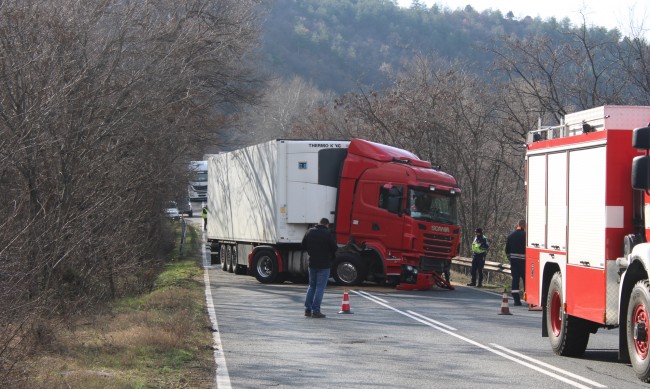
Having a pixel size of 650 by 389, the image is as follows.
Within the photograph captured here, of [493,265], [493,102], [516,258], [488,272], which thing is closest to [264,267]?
[493,265]

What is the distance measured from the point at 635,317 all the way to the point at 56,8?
12309 millimetres

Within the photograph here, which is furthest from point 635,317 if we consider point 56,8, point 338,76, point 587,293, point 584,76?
point 338,76

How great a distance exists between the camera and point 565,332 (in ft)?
42.3

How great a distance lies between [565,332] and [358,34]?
140 metres

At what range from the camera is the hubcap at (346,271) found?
26.9 m

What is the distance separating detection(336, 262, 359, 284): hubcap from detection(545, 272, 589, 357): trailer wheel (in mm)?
13497

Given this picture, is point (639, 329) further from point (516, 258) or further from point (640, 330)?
point (516, 258)

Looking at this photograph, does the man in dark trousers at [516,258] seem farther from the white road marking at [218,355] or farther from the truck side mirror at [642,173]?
the truck side mirror at [642,173]

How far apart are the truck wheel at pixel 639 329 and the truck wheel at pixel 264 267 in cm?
1828

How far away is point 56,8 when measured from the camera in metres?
18.1

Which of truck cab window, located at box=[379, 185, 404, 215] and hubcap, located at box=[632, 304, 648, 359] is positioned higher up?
truck cab window, located at box=[379, 185, 404, 215]

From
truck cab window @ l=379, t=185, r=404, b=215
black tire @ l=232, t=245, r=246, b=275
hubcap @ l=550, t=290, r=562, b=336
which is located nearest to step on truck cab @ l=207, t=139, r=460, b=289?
truck cab window @ l=379, t=185, r=404, b=215

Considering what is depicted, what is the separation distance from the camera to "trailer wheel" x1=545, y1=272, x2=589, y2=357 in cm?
1291

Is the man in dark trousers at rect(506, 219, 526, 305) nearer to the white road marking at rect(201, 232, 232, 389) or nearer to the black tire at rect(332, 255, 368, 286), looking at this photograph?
the black tire at rect(332, 255, 368, 286)
